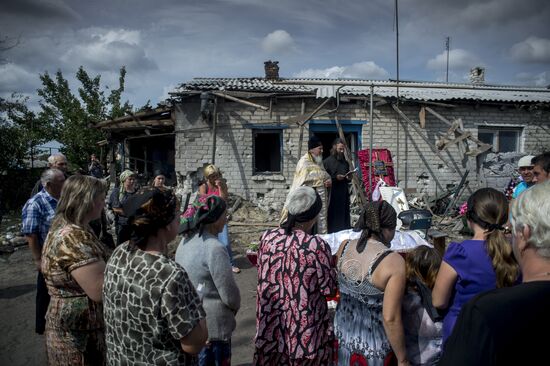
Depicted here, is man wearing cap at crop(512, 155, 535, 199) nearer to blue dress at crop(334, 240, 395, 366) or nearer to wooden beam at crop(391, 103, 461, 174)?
blue dress at crop(334, 240, 395, 366)

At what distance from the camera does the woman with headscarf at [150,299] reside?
1.49m

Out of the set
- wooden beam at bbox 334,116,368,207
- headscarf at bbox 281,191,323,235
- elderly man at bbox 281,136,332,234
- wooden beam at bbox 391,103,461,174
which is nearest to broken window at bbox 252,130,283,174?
wooden beam at bbox 334,116,368,207

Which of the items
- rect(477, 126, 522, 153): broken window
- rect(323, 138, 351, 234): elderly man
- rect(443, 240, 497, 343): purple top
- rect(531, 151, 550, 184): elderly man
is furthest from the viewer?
rect(477, 126, 522, 153): broken window

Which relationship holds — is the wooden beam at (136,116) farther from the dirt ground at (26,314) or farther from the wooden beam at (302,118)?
the dirt ground at (26,314)

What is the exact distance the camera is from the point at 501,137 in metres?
10.6

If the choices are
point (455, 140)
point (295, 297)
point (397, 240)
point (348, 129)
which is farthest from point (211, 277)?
point (455, 140)

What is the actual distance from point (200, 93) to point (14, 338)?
21.9 feet

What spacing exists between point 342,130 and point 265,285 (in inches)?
318

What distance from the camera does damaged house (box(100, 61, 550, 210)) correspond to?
945 centimetres

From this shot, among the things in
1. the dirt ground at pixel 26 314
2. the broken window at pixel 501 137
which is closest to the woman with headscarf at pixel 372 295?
the dirt ground at pixel 26 314

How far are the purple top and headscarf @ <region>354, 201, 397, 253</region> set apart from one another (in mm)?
356

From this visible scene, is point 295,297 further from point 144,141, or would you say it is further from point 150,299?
point 144,141

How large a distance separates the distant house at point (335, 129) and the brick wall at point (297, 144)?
0.03 meters

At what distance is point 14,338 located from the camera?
397 cm
